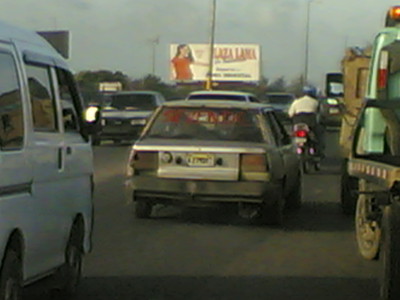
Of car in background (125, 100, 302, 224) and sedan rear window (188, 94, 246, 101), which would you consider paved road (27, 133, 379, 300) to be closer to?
car in background (125, 100, 302, 224)

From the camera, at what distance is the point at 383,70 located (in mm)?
9180

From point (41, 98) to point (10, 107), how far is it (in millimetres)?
920

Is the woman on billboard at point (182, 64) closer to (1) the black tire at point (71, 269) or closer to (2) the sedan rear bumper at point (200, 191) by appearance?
(2) the sedan rear bumper at point (200, 191)

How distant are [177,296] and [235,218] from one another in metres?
5.44

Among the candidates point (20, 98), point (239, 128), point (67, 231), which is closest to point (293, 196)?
point (239, 128)

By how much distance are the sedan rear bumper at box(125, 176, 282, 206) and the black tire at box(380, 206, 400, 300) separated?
476 cm

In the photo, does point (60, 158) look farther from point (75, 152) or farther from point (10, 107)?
point (10, 107)

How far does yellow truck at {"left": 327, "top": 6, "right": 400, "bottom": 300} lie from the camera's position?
7453 mm

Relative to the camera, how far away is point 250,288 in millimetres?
8539

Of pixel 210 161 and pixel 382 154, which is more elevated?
pixel 382 154

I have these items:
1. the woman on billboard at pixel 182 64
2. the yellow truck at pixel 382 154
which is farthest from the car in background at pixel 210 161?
the woman on billboard at pixel 182 64

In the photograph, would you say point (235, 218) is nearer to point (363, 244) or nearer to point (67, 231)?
point (363, 244)

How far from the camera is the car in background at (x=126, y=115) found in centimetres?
3256

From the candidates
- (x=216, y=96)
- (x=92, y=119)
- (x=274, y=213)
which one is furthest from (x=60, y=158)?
(x=216, y=96)
